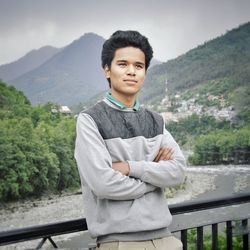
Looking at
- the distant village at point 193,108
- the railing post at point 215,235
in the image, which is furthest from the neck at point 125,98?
the distant village at point 193,108

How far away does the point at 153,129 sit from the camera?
3.45 ft

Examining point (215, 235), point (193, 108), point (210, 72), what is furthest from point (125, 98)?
point (210, 72)

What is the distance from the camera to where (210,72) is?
651 centimetres

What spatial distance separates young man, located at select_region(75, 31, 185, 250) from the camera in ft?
2.97

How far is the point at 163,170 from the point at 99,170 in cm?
19

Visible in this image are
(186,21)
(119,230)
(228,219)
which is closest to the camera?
(119,230)

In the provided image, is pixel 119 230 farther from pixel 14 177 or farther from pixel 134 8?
pixel 134 8

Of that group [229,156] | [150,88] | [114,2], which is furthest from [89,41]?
[229,156]

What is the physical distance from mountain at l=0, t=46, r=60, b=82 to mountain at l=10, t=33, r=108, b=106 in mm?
90

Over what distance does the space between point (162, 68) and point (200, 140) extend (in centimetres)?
165

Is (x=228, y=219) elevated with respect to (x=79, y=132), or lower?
Answer: lower

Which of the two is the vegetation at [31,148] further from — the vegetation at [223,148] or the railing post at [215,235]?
the railing post at [215,235]

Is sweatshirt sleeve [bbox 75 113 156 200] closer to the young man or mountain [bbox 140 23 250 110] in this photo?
the young man

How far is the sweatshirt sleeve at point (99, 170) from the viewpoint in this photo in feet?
2.92
